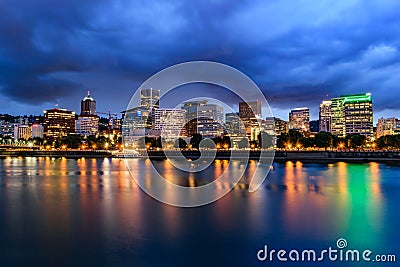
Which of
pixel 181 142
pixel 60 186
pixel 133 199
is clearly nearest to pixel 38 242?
pixel 133 199

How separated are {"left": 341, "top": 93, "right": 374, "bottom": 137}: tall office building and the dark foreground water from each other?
157 m

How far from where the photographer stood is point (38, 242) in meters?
12.4

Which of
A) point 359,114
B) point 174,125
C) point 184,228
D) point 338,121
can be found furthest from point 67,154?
point 338,121

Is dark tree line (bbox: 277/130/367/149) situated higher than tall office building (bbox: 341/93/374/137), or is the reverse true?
tall office building (bbox: 341/93/374/137)

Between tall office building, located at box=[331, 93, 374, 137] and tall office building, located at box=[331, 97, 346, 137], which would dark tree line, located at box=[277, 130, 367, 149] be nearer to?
tall office building, located at box=[331, 93, 374, 137]

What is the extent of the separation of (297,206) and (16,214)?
584 inches

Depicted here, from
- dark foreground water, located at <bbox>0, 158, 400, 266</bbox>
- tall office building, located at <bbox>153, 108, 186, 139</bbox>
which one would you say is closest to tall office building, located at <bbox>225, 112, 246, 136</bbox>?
tall office building, located at <bbox>153, 108, 186, 139</bbox>

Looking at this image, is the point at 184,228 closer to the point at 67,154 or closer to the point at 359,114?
the point at 67,154

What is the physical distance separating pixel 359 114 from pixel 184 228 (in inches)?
6779

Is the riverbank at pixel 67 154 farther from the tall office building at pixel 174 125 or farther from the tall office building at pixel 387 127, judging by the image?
the tall office building at pixel 387 127

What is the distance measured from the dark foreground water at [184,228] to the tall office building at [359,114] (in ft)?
516

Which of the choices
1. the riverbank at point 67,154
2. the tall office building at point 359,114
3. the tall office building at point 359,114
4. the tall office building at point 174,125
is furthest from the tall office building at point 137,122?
the tall office building at point 359,114

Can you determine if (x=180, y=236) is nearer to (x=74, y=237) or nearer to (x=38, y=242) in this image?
(x=74, y=237)

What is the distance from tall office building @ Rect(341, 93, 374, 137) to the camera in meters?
164
